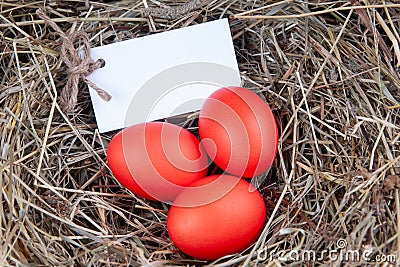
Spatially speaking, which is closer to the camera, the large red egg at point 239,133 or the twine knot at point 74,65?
the large red egg at point 239,133

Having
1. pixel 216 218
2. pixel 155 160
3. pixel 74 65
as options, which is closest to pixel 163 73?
pixel 74 65

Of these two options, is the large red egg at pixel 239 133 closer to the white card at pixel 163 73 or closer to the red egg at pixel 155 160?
the red egg at pixel 155 160

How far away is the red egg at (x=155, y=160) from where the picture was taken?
141 centimetres

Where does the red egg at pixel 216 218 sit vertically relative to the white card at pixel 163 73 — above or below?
below

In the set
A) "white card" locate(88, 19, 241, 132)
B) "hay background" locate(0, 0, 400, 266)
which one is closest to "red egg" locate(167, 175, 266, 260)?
"hay background" locate(0, 0, 400, 266)

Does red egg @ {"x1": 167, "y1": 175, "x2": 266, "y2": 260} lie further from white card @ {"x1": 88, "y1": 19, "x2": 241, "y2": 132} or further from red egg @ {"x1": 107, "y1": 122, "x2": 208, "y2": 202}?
white card @ {"x1": 88, "y1": 19, "x2": 241, "y2": 132}

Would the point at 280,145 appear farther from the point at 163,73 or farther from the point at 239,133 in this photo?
the point at 163,73

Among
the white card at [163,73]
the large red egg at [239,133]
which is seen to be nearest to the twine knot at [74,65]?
the white card at [163,73]

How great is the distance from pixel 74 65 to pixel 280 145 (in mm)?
646

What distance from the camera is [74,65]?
1601mm

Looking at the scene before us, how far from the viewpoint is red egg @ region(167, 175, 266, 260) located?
133 centimetres

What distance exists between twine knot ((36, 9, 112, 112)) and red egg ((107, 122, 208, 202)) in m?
0.22

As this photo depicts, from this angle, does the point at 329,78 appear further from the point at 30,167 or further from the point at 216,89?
the point at 30,167

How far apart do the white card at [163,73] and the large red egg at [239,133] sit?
0.65 ft
